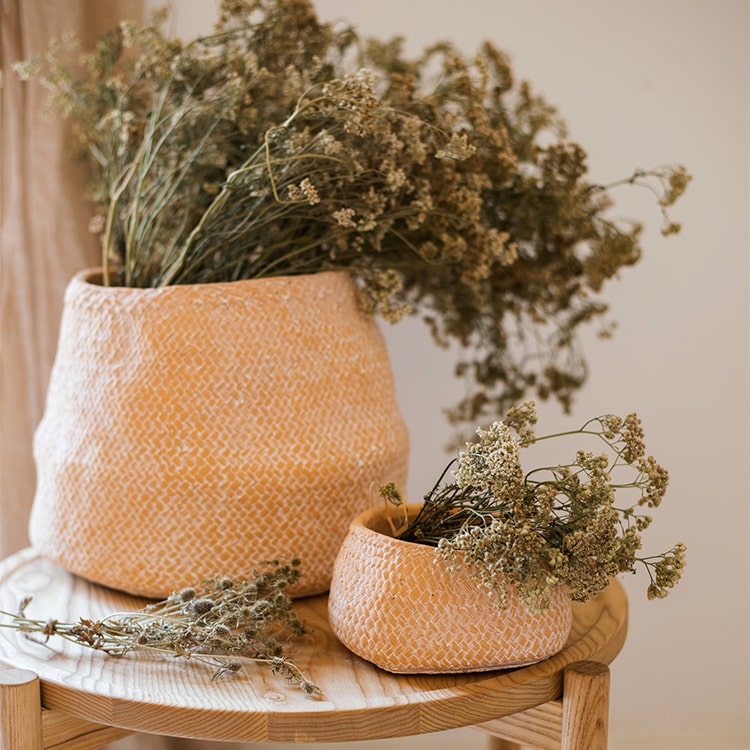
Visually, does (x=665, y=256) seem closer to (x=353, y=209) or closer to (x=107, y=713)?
(x=353, y=209)

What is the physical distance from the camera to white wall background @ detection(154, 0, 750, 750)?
52.4 inches

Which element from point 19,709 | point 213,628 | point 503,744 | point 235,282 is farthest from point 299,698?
point 503,744

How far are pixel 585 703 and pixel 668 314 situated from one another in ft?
2.69

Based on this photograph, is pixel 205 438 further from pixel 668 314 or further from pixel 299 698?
pixel 668 314

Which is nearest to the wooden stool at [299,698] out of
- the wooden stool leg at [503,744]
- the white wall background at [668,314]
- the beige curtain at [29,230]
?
the wooden stool leg at [503,744]

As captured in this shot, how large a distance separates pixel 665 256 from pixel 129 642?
3.22ft

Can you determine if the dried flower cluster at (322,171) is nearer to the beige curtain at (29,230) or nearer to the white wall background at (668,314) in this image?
the beige curtain at (29,230)

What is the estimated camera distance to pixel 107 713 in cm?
68

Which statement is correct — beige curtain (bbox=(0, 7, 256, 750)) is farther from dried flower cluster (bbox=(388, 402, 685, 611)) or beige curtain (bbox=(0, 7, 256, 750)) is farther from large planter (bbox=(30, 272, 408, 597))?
dried flower cluster (bbox=(388, 402, 685, 611))

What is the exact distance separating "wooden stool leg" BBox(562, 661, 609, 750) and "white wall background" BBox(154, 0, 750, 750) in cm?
73

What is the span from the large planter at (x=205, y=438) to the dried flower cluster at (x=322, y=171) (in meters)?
0.07

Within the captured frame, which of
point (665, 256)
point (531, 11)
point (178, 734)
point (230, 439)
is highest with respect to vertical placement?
point (531, 11)

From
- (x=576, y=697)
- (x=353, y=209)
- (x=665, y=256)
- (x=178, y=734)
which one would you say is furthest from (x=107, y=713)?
(x=665, y=256)

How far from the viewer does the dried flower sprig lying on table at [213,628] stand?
0.72 meters
